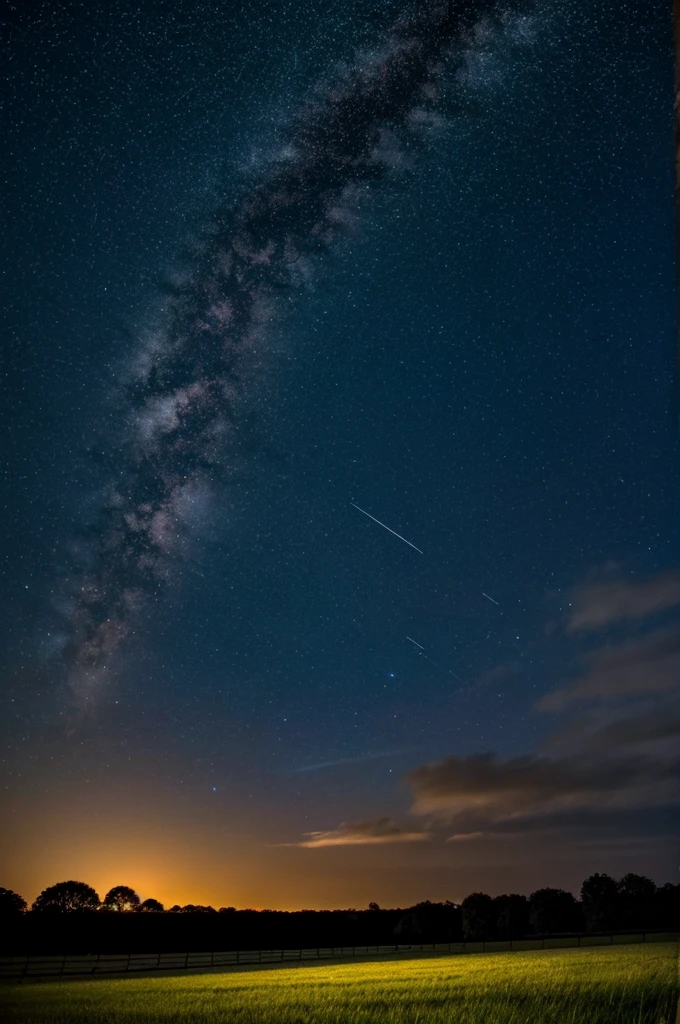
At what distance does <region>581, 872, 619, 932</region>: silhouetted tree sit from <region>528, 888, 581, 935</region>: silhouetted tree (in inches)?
86.3

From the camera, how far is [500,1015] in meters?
12.5

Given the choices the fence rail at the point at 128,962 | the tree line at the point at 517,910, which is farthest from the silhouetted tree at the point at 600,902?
the fence rail at the point at 128,962

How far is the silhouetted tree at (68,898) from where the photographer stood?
368 feet

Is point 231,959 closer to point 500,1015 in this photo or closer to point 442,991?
point 442,991

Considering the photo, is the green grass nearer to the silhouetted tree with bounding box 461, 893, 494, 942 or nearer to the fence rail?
the fence rail

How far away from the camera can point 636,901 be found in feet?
386

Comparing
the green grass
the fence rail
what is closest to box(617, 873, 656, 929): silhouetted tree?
the fence rail

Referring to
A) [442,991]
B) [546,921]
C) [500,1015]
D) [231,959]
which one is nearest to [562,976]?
[442,991]

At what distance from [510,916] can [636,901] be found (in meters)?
18.4

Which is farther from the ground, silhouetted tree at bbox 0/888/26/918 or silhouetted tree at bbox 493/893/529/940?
silhouetted tree at bbox 0/888/26/918

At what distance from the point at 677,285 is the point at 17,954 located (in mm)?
63225

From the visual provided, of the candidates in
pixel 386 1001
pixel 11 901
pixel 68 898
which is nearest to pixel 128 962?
pixel 386 1001

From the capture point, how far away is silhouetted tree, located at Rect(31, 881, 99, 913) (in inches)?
4417

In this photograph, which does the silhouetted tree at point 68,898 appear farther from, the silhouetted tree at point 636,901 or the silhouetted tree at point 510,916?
the silhouetted tree at point 636,901
